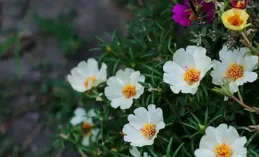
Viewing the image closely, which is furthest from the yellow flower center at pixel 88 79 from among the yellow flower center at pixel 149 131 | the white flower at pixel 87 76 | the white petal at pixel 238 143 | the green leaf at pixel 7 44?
the green leaf at pixel 7 44

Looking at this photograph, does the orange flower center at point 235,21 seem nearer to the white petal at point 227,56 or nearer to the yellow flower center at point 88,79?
the white petal at point 227,56

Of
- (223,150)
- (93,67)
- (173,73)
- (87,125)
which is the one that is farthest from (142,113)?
(87,125)

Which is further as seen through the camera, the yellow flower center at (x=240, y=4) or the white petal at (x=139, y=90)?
the white petal at (x=139, y=90)

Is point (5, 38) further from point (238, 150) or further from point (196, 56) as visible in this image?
point (238, 150)

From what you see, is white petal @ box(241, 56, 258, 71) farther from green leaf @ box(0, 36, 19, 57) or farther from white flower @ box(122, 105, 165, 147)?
green leaf @ box(0, 36, 19, 57)

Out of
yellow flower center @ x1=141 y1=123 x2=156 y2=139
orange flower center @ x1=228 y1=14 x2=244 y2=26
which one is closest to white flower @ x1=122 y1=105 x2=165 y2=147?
yellow flower center @ x1=141 y1=123 x2=156 y2=139

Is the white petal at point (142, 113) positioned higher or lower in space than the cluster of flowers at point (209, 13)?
lower

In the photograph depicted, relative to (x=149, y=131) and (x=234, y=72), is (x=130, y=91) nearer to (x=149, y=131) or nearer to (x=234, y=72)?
(x=149, y=131)
